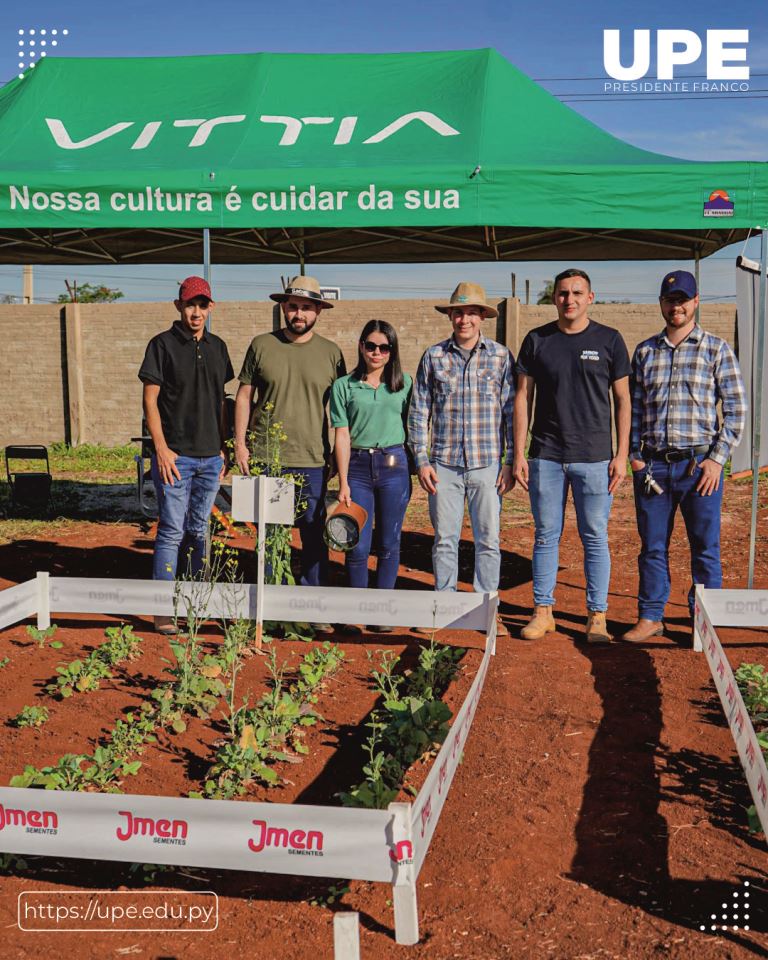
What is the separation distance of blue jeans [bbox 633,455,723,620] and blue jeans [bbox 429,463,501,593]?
2.82 ft

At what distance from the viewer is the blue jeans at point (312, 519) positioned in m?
5.82

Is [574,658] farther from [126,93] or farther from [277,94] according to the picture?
[126,93]

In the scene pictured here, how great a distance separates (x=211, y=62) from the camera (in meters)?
8.07

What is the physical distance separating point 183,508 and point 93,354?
10.9 meters

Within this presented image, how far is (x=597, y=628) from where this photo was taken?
5.80 metres

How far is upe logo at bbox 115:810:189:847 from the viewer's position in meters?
2.92

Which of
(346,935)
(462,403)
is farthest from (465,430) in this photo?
(346,935)

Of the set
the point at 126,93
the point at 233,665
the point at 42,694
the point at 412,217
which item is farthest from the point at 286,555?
the point at 126,93

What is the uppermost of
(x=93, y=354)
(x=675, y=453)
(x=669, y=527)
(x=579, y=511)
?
(x=93, y=354)

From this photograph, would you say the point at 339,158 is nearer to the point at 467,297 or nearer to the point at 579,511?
the point at 467,297

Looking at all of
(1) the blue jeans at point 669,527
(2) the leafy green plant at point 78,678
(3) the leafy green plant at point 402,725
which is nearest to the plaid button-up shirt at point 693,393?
(1) the blue jeans at point 669,527

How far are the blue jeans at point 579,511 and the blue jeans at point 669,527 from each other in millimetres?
234

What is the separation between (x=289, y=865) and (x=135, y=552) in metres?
5.72

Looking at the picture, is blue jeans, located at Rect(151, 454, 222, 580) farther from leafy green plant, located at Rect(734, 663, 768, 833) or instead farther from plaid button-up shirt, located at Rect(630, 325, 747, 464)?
leafy green plant, located at Rect(734, 663, 768, 833)
